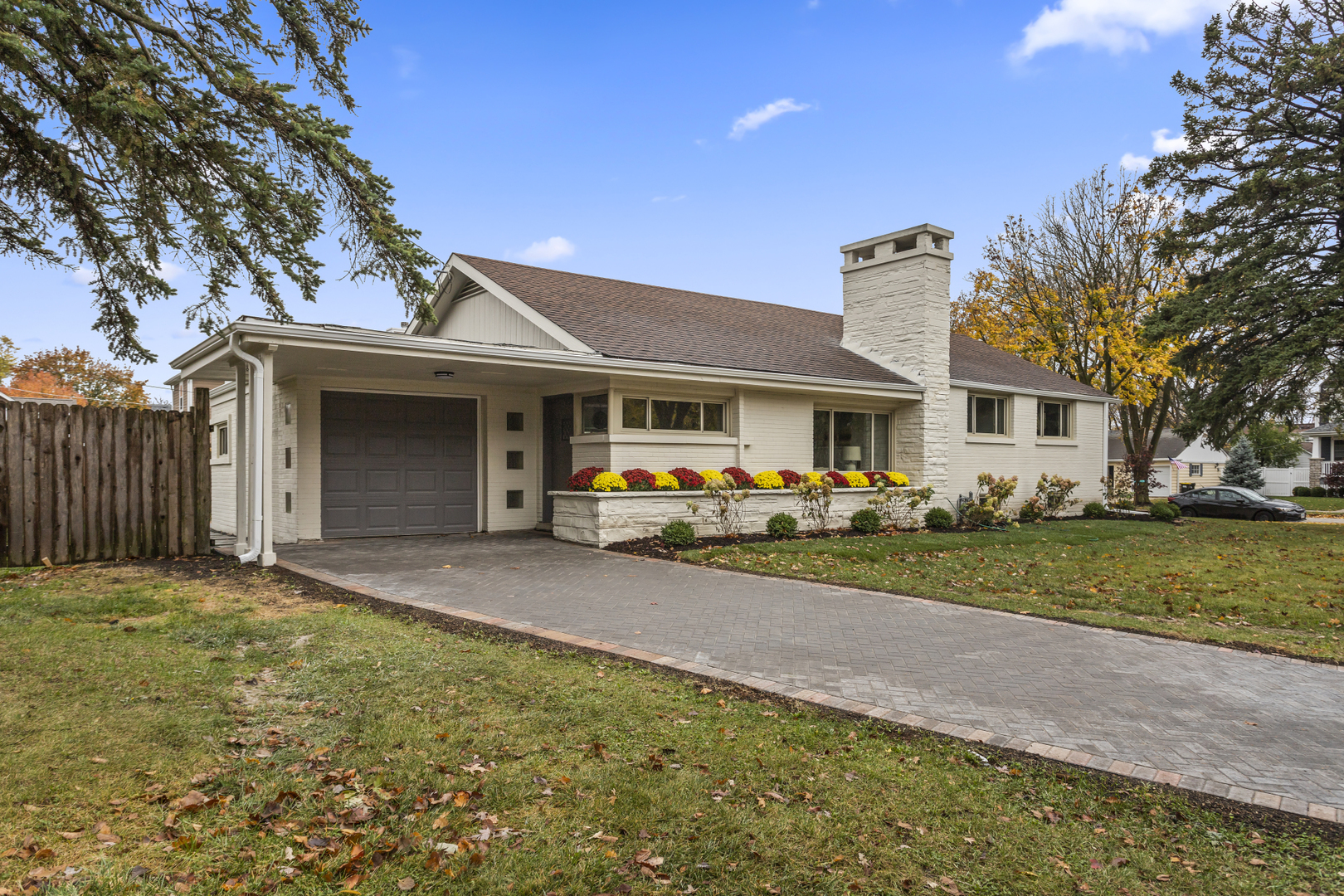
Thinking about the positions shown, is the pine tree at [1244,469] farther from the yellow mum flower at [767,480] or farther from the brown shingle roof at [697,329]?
the yellow mum flower at [767,480]

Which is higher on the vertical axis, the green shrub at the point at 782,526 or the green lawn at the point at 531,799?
the green shrub at the point at 782,526

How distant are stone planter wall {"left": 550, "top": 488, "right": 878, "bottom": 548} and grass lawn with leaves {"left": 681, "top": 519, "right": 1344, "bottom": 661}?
1470mm

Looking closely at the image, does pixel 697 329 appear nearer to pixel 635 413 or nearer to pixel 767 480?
pixel 635 413

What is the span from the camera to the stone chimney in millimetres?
17703

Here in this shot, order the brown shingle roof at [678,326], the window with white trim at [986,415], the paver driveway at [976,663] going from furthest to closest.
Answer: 1. the window with white trim at [986,415]
2. the brown shingle roof at [678,326]
3. the paver driveway at [976,663]

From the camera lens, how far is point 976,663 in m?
6.02

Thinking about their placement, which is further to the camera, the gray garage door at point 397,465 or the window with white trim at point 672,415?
the window with white trim at point 672,415

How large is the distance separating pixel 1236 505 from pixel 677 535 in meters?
25.0

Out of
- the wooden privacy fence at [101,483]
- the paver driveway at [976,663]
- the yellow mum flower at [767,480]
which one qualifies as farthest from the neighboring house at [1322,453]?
the wooden privacy fence at [101,483]

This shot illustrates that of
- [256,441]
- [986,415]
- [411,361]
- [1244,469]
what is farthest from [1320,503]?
[256,441]

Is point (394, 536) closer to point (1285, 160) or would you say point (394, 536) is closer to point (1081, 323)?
point (1285, 160)

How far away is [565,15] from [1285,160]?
1903 centimetres

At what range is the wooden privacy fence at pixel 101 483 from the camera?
31.1ft

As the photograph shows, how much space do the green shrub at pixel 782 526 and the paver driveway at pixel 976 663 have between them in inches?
169
